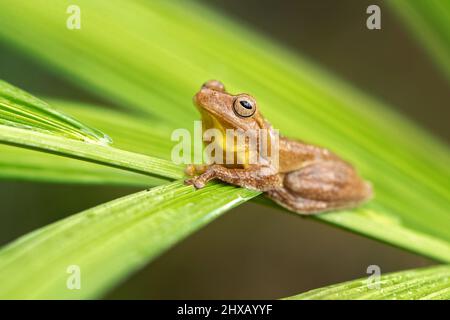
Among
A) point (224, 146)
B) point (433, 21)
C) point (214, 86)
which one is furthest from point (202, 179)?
point (433, 21)

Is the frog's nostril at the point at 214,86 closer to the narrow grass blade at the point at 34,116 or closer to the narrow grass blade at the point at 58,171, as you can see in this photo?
the narrow grass blade at the point at 58,171

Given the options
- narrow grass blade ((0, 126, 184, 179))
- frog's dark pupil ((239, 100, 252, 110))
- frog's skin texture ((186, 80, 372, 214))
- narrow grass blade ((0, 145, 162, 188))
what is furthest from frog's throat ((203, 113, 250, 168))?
narrow grass blade ((0, 126, 184, 179))

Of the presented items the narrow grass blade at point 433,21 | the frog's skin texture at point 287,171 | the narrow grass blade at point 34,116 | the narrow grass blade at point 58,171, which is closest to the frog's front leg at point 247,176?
the frog's skin texture at point 287,171

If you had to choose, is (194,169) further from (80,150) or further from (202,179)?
(80,150)

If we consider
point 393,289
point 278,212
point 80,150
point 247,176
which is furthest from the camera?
point 278,212

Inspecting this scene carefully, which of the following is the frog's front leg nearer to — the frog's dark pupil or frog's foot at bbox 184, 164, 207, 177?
frog's foot at bbox 184, 164, 207, 177

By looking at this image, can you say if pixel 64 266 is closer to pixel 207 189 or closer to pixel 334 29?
pixel 207 189

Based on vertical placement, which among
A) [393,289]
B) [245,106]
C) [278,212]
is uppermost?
[278,212]

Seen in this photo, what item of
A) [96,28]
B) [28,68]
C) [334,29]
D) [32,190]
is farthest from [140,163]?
[334,29]
